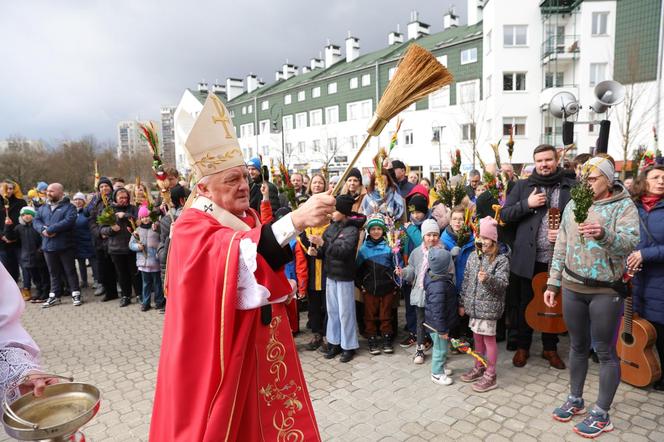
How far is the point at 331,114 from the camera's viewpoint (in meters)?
40.8

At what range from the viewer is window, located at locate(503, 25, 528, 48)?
26.1 metres

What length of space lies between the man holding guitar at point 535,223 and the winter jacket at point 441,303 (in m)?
0.85

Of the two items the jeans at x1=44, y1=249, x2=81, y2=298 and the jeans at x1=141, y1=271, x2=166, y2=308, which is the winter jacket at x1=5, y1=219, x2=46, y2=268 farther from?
the jeans at x1=141, y1=271, x2=166, y2=308

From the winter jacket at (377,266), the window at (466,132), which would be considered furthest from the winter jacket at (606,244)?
the window at (466,132)

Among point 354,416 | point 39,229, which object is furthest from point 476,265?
point 39,229

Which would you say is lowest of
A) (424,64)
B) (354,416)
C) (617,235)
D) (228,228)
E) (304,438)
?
(354,416)

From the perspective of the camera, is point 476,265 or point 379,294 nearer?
point 476,265

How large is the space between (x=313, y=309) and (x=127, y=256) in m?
4.41

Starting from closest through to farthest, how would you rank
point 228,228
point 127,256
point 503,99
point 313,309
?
point 228,228
point 313,309
point 127,256
point 503,99

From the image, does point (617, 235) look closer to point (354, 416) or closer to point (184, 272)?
point (354, 416)

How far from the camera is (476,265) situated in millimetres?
4582

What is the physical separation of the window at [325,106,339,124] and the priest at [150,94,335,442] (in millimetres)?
39304

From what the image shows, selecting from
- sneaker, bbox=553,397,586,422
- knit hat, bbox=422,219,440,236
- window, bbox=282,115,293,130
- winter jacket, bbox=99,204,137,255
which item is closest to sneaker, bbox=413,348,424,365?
knit hat, bbox=422,219,440,236

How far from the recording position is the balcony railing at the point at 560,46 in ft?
82.5
